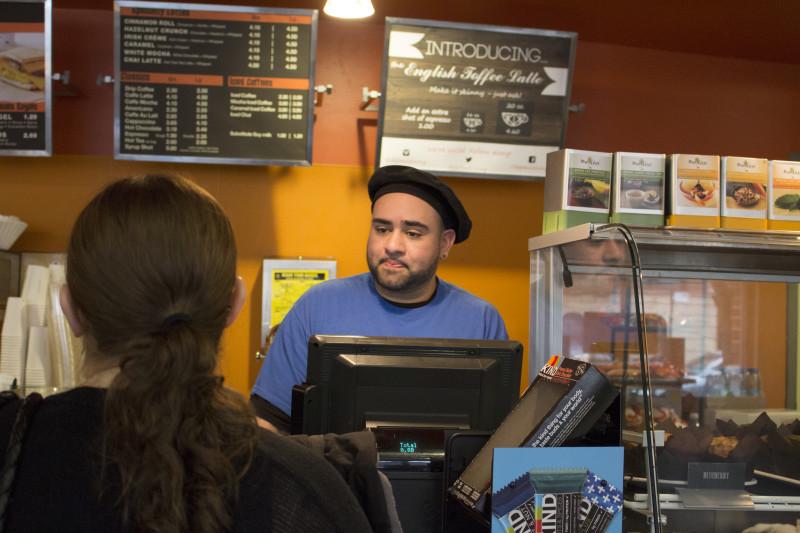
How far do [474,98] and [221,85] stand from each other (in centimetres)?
101

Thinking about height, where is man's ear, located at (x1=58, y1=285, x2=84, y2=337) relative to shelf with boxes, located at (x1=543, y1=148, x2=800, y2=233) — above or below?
below

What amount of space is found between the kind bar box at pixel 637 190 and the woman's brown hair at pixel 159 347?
1.26 meters

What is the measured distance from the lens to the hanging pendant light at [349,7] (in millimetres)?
2984

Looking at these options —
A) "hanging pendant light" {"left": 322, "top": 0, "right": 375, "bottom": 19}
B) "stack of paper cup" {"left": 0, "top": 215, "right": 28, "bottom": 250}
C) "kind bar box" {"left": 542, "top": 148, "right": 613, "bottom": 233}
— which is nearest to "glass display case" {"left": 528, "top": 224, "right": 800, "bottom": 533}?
"kind bar box" {"left": 542, "top": 148, "right": 613, "bottom": 233}

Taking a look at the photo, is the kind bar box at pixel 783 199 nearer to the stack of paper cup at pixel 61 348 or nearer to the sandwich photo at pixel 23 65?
the stack of paper cup at pixel 61 348

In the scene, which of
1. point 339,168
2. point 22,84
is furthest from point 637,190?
point 22,84

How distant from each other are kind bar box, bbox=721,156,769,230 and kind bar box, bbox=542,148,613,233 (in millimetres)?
265

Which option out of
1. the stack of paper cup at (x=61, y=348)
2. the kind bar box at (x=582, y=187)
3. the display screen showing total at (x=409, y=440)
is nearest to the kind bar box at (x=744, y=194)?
the kind bar box at (x=582, y=187)

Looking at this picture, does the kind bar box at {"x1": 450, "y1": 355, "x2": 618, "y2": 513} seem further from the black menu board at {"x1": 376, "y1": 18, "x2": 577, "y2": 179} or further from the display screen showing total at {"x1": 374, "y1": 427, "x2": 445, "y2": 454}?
the black menu board at {"x1": 376, "y1": 18, "x2": 577, "y2": 179}

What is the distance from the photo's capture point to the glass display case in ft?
5.66

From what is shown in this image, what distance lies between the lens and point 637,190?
2051 millimetres

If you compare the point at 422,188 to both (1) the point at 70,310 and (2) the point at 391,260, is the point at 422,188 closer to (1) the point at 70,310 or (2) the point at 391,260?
(2) the point at 391,260

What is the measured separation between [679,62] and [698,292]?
3.59 feet

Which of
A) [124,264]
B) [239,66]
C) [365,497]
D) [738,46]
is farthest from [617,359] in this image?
[738,46]
